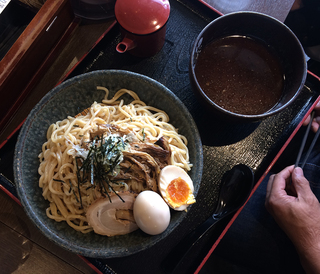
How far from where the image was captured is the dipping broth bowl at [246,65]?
53.2 inches

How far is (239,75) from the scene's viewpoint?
55.4 inches

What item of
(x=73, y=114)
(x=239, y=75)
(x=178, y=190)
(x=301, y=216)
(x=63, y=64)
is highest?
(x=63, y=64)

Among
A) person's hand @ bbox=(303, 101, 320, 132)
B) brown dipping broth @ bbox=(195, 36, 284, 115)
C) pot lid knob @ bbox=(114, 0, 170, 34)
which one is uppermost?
pot lid knob @ bbox=(114, 0, 170, 34)

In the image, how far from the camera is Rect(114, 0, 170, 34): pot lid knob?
1325 mm

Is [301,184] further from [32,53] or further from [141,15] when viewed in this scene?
[32,53]

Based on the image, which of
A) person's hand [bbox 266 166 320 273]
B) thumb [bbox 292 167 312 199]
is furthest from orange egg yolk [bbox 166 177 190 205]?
thumb [bbox 292 167 312 199]

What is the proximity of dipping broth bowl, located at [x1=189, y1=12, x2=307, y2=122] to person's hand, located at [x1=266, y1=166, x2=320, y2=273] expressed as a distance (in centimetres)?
61

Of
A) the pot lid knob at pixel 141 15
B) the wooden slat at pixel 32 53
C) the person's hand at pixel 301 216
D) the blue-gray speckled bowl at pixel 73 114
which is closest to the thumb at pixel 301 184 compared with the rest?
the person's hand at pixel 301 216

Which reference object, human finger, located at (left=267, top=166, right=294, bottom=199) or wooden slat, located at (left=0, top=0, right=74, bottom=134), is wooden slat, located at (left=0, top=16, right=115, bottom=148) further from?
human finger, located at (left=267, top=166, right=294, bottom=199)

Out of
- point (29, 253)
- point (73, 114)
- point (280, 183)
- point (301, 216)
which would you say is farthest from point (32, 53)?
point (301, 216)

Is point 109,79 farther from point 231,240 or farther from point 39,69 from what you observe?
point 231,240

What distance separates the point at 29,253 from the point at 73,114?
1095mm

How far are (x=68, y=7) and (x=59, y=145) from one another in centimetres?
96

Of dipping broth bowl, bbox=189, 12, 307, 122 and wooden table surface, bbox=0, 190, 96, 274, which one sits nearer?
dipping broth bowl, bbox=189, 12, 307, 122
